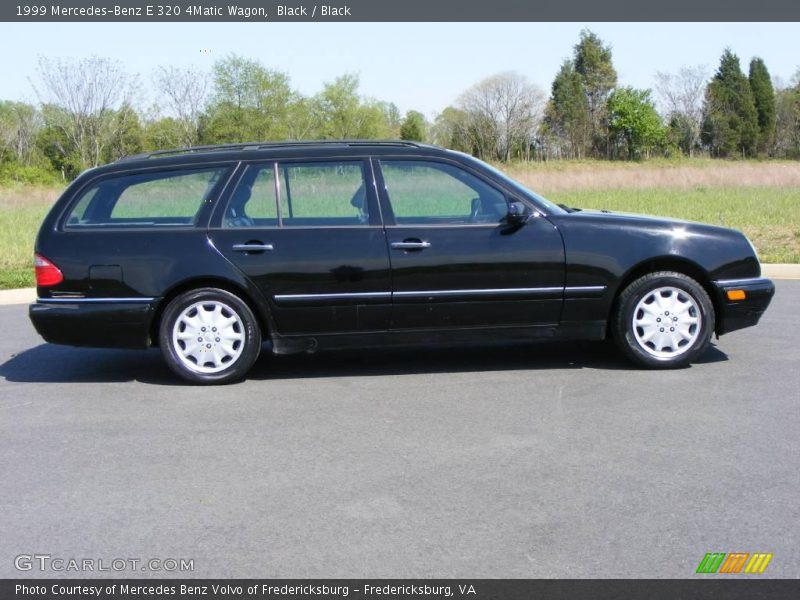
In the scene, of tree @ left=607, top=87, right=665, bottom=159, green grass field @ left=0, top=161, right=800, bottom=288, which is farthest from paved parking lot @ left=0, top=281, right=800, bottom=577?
tree @ left=607, top=87, right=665, bottom=159

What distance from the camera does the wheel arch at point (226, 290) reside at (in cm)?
638

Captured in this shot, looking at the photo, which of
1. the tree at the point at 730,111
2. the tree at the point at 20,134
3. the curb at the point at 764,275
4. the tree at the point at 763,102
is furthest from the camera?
the tree at the point at 763,102

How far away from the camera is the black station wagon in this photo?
635cm

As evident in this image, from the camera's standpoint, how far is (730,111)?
6688 centimetres

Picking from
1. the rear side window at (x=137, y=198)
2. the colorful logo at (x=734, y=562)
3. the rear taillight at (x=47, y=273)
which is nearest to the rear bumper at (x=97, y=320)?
the rear taillight at (x=47, y=273)

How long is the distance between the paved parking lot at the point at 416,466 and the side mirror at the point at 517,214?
1.09 m

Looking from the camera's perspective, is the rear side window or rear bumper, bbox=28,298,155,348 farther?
the rear side window

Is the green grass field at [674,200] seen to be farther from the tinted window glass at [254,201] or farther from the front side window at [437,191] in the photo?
the front side window at [437,191]

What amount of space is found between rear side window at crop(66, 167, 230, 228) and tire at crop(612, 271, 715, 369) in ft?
10.0

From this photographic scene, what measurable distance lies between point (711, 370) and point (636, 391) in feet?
2.88

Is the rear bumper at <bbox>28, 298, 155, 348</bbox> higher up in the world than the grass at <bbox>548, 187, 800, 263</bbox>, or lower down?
lower down

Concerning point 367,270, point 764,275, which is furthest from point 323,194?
point 764,275

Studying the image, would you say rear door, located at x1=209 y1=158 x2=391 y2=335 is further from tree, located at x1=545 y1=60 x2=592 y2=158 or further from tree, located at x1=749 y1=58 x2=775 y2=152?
tree, located at x1=749 y1=58 x2=775 y2=152
